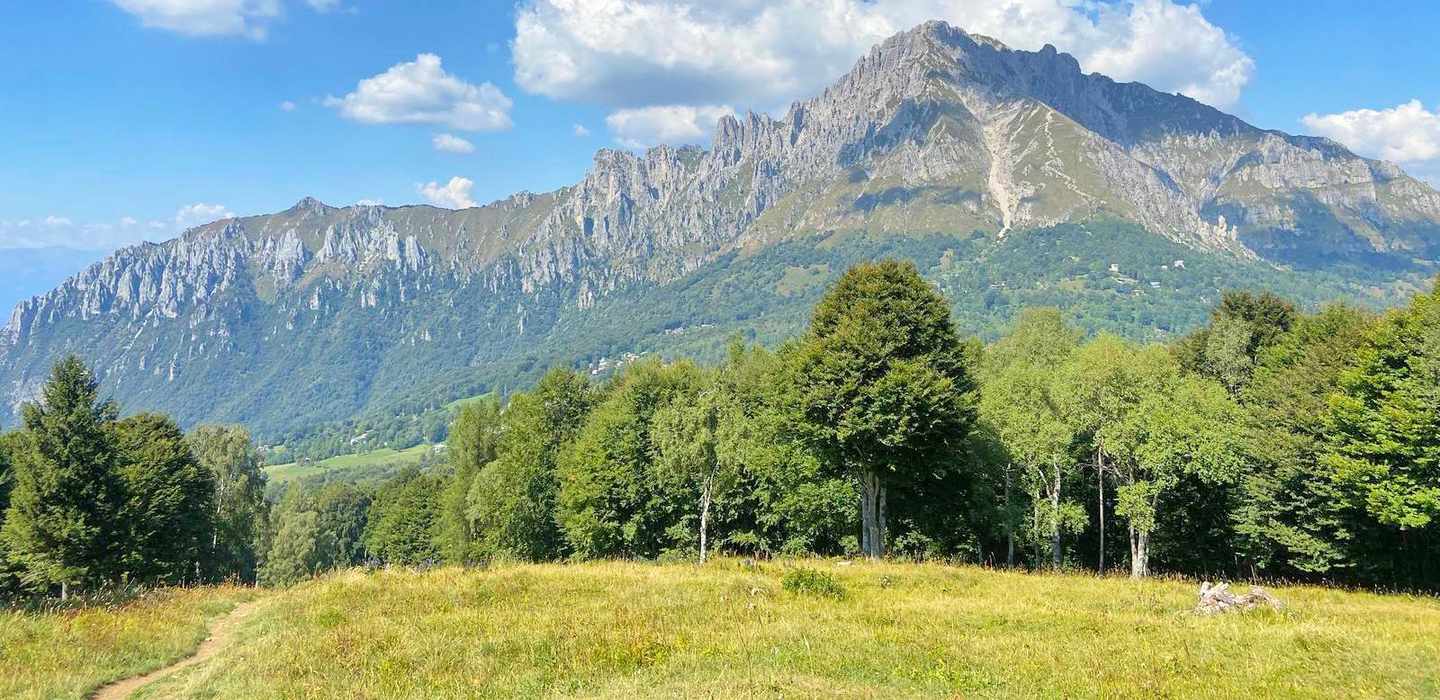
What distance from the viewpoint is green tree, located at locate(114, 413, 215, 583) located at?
4734 centimetres

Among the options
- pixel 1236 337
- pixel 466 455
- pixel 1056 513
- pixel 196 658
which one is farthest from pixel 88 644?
pixel 1236 337

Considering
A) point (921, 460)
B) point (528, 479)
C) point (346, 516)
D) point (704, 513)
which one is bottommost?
point (346, 516)

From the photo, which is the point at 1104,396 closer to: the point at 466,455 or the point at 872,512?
the point at 872,512

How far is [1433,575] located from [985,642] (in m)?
33.9

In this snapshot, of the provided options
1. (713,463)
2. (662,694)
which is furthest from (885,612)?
(713,463)

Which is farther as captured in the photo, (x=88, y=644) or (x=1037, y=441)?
(x=1037, y=441)

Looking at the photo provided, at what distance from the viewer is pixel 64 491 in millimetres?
42469

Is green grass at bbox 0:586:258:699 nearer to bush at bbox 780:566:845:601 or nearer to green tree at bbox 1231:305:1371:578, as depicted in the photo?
bush at bbox 780:566:845:601

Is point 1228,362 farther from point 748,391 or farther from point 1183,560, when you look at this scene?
point 748,391

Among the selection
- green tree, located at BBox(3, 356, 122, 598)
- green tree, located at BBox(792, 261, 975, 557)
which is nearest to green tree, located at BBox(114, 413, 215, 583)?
green tree, located at BBox(3, 356, 122, 598)

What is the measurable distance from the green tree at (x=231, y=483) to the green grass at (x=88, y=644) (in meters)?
57.5

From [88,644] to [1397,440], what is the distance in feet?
151

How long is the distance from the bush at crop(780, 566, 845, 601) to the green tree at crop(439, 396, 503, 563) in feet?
169

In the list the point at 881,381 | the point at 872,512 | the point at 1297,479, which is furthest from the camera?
the point at 1297,479
